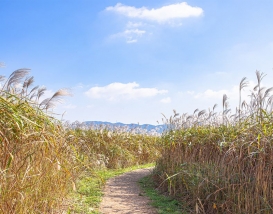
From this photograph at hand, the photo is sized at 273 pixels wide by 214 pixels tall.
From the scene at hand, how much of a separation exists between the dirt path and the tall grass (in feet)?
2.15

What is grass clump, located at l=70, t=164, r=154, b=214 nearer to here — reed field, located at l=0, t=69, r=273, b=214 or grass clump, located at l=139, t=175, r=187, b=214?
reed field, located at l=0, t=69, r=273, b=214

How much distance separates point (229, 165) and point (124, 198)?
2346mm

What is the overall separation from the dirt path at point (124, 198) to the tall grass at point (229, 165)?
2.15 feet

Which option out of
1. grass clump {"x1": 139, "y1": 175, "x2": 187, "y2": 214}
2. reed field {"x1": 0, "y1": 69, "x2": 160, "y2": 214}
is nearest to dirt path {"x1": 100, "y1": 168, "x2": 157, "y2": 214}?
grass clump {"x1": 139, "y1": 175, "x2": 187, "y2": 214}

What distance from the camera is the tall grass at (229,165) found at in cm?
426

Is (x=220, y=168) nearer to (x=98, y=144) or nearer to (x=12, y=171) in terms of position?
(x=12, y=171)

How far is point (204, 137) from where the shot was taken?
667 cm

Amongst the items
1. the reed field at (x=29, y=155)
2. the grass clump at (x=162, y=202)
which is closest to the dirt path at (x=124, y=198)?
the grass clump at (x=162, y=202)

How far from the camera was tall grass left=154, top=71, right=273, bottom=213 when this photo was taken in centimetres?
426

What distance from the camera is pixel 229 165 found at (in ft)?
16.0

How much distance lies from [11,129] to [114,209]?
2719 millimetres

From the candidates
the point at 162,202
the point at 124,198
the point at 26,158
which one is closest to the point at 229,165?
the point at 162,202

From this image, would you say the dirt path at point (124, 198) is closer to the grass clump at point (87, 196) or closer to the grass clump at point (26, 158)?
the grass clump at point (87, 196)

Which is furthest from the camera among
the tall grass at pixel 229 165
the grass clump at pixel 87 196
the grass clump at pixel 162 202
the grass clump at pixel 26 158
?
the grass clump at pixel 162 202
